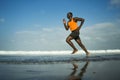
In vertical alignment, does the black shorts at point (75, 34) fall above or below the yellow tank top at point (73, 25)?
below

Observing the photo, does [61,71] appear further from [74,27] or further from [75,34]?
[74,27]

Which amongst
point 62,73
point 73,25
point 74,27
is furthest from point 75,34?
point 62,73

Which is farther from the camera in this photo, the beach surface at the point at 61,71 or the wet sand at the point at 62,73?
the beach surface at the point at 61,71

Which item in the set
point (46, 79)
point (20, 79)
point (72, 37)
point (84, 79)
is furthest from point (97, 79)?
point (72, 37)

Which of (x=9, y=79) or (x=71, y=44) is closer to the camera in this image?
(x=9, y=79)

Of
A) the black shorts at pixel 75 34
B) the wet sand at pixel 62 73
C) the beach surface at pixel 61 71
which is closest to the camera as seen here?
the wet sand at pixel 62 73

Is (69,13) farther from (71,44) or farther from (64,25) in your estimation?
(71,44)

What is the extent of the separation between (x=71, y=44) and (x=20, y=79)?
6870mm

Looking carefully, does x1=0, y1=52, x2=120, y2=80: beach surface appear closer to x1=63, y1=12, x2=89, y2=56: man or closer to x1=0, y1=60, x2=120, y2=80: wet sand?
x1=0, y1=60, x2=120, y2=80: wet sand

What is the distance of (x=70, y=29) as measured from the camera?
35.0 feet

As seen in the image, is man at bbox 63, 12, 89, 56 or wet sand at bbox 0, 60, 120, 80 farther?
man at bbox 63, 12, 89, 56

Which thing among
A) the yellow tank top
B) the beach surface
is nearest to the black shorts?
the yellow tank top

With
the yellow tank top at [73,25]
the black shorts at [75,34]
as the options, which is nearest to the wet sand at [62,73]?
the black shorts at [75,34]

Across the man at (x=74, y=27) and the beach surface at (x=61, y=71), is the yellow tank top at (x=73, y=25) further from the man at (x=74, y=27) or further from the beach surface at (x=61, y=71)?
the beach surface at (x=61, y=71)
